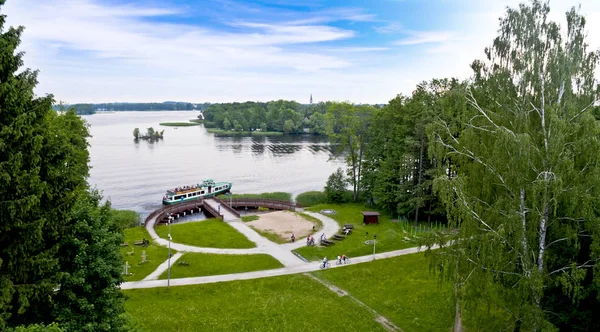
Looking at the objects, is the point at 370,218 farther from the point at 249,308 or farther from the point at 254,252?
the point at 249,308

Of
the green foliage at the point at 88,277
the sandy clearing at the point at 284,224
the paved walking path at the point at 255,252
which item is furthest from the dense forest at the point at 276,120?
the green foliage at the point at 88,277

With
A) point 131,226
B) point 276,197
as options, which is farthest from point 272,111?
point 131,226

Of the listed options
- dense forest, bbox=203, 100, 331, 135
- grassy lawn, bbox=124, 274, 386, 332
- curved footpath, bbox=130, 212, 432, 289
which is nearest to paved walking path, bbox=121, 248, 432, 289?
curved footpath, bbox=130, 212, 432, 289

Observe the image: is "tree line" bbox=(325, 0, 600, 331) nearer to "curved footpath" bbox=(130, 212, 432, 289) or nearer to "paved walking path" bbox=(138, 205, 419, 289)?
"curved footpath" bbox=(130, 212, 432, 289)

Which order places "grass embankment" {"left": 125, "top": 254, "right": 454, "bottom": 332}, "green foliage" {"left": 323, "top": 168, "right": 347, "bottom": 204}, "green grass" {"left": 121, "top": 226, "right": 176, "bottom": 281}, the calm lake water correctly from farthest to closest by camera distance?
1. the calm lake water
2. "green foliage" {"left": 323, "top": 168, "right": 347, "bottom": 204}
3. "green grass" {"left": 121, "top": 226, "right": 176, "bottom": 281}
4. "grass embankment" {"left": 125, "top": 254, "right": 454, "bottom": 332}

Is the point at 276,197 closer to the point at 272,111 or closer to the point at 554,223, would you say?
the point at 554,223
